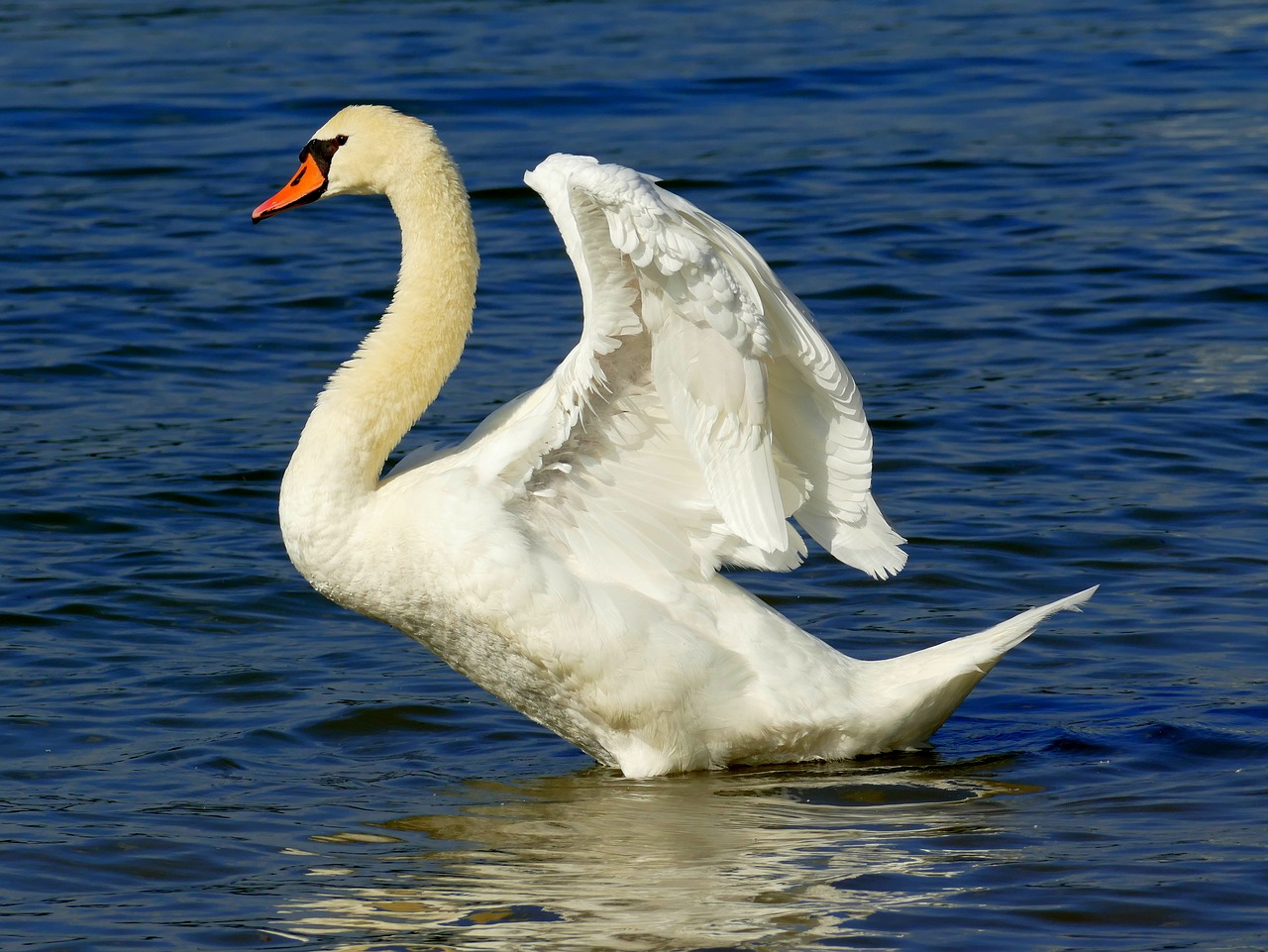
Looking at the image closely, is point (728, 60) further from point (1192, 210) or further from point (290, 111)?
point (1192, 210)

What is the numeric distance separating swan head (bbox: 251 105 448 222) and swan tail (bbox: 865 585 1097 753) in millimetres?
2117

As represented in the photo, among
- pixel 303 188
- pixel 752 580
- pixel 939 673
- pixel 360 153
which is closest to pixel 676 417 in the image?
pixel 939 673

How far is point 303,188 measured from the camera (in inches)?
264

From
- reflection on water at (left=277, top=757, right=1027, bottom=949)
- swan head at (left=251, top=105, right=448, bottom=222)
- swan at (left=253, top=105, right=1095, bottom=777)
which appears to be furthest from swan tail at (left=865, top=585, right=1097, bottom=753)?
swan head at (left=251, top=105, right=448, bottom=222)

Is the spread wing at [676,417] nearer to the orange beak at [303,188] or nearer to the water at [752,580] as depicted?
the water at [752,580]

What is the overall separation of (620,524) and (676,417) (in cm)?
49

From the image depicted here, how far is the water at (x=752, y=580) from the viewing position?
527cm

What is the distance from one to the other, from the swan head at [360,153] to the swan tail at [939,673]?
6.94ft

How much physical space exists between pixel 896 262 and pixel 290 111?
578cm

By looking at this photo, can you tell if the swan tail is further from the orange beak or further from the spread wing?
the orange beak

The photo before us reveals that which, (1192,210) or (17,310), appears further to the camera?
(1192,210)

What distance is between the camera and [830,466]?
→ 6215 mm

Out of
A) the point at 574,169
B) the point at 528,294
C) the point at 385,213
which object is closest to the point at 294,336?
the point at 528,294

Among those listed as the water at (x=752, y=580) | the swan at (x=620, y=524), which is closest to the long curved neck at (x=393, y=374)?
the swan at (x=620, y=524)
